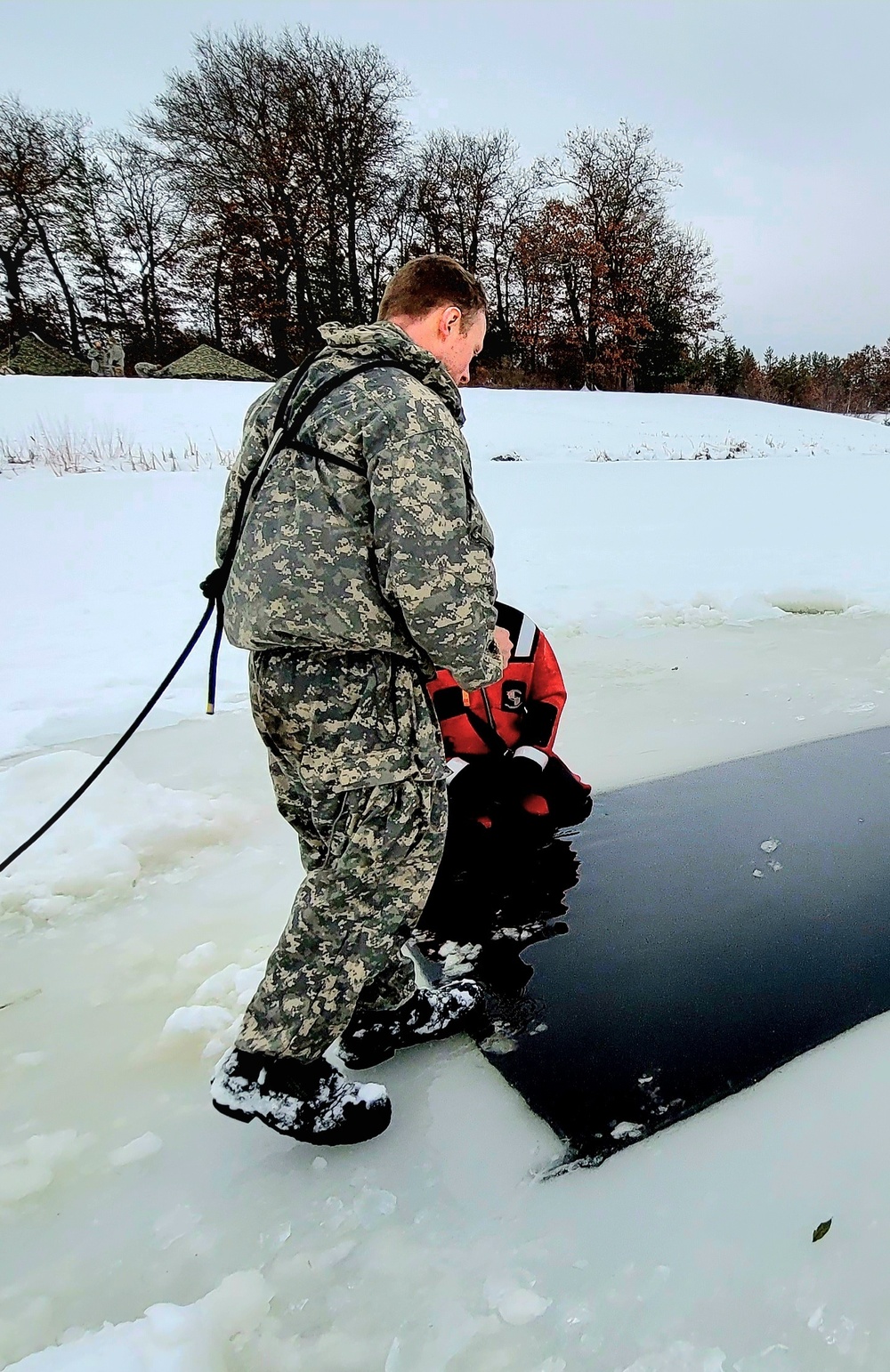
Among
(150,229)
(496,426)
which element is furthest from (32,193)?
(496,426)

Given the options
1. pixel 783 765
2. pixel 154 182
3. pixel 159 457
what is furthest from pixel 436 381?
pixel 154 182

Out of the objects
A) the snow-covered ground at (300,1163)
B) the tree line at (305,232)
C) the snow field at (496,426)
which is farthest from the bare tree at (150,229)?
the snow-covered ground at (300,1163)

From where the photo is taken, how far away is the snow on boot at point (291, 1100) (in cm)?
146

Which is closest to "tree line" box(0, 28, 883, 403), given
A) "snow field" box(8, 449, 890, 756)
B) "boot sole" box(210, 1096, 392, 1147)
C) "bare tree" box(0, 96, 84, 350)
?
"bare tree" box(0, 96, 84, 350)

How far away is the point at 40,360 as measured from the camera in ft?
60.4

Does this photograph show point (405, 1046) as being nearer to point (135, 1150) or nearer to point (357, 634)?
point (135, 1150)

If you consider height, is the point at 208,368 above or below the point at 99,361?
below

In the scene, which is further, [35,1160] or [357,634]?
[35,1160]

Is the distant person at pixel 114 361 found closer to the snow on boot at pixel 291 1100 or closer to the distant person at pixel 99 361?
the distant person at pixel 99 361

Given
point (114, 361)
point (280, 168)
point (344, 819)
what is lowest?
point (344, 819)

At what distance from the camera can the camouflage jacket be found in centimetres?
128

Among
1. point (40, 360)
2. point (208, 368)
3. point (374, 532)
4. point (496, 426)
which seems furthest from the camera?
point (40, 360)

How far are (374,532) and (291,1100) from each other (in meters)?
1.00

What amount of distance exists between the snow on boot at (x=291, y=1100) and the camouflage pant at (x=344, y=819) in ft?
0.12
